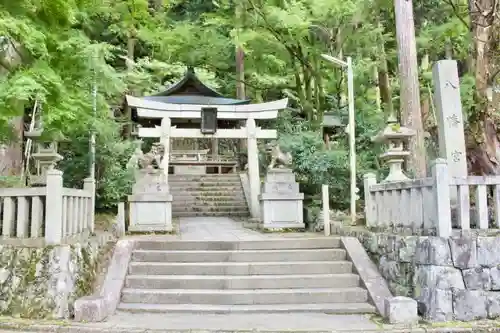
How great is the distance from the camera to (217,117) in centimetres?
1524

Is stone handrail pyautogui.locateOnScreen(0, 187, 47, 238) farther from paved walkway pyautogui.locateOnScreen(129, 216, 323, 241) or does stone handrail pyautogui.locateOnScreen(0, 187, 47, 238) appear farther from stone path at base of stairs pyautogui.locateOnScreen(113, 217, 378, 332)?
paved walkway pyautogui.locateOnScreen(129, 216, 323, 241)

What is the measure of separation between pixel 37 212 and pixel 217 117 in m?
9.66

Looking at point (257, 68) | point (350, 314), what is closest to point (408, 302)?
point (350, 314)

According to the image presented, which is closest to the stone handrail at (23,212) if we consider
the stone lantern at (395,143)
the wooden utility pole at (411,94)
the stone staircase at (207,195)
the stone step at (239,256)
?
the stone step at (239,256)

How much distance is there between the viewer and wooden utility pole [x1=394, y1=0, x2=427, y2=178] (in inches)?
398

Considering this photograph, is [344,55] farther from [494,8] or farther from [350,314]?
[350,314]

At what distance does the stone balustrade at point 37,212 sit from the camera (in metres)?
5.92

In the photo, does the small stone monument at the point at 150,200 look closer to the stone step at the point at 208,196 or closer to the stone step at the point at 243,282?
the stone step at the point at 243,282

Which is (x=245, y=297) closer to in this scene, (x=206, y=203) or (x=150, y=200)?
(x=150, y=200)

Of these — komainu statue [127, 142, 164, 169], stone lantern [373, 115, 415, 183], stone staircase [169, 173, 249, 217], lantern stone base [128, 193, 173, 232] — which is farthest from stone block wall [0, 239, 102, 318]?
stone staircase [169, 173, 249, 217]

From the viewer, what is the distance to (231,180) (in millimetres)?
17922

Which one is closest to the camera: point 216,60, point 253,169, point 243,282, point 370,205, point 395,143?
point 243,282

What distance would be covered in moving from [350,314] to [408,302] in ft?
2.80

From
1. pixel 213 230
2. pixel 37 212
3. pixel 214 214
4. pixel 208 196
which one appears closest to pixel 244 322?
pixel 37 212
